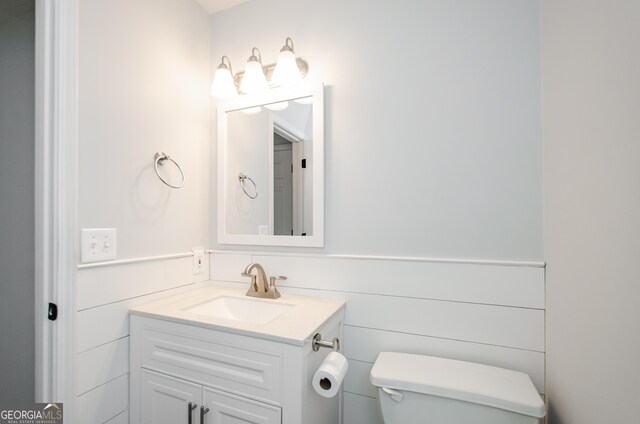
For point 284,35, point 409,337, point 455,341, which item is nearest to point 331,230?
point 409,337

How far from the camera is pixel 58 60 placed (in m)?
0.93

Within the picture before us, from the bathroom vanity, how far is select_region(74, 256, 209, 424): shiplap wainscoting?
0.04 m

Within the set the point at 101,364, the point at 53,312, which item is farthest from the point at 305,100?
the point at 101,364

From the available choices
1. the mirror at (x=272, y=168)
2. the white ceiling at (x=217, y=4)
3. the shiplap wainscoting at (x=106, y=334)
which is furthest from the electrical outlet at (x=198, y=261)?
the white ceiling at (x=217, y=4)

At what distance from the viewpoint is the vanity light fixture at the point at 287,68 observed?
126 centimetres

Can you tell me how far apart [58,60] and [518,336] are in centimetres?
187

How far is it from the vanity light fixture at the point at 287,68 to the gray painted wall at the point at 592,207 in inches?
37.5

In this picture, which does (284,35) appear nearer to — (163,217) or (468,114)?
(468,114)

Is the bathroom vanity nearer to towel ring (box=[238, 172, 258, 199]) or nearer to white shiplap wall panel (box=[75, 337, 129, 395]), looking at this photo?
white shiplap wall panel (box=[75, 337, 129, 395])

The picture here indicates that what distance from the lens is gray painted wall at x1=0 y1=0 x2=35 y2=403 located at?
1.26m

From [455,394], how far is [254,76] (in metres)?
1.50

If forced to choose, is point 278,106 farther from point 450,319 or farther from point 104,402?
point 104,402

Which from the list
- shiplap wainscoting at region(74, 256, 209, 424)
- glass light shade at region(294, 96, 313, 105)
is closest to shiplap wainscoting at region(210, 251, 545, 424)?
shiplap wainscoting at region(74, 256, 209, 424)

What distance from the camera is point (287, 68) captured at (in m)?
1.27
